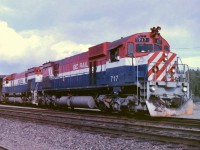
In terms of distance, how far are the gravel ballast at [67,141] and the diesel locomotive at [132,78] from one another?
4.31 metres

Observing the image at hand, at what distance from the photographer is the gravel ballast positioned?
721cm

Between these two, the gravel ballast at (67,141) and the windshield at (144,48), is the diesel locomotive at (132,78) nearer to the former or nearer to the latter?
the windshield at (144,48)

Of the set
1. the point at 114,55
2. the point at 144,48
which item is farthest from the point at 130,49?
the point at 114,55

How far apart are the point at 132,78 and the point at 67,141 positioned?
6.39 metres

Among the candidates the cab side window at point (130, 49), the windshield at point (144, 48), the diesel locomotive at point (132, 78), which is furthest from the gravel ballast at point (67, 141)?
the windshield at point (144, 48)

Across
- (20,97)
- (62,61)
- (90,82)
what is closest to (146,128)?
(90,82)

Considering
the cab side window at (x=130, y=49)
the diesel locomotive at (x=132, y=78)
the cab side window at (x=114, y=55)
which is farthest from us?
the cab side window at (x=114, y=55)

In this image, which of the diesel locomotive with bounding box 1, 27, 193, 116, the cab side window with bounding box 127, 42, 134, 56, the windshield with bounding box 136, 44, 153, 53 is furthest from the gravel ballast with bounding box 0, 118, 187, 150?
the windshield with bounding box 136, 44, 153, 53

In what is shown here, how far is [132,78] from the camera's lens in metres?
13.9

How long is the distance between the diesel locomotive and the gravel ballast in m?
4.31

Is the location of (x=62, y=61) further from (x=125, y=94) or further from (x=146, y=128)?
(x=146, y=128)

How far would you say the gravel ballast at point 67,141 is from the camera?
23.6 feet

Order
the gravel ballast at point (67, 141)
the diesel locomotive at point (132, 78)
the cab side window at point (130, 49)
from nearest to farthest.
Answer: the gravel ballast at point (67, 141), the diesel locomotive at point (132, 78), the cab side window at point (130, 49)

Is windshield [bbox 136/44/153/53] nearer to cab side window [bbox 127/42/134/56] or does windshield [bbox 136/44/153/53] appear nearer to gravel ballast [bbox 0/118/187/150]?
cab side window [bbox 127/42/134/56]
